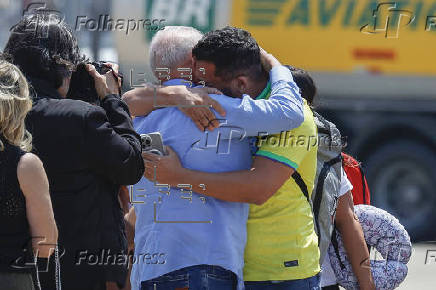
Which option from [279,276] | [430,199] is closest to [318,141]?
[279,276]

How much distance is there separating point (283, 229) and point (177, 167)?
44cm

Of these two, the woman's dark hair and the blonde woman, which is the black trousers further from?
the woman's dark hair

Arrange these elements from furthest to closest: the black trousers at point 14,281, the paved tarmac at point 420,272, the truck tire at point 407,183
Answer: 1. the truck tire at point 407,183
2. the paved tarmac at point 420,272
3. the black trousers at point 14,281

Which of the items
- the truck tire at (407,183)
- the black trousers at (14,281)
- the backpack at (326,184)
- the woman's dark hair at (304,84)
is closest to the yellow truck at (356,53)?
the truck tire at (407,183)

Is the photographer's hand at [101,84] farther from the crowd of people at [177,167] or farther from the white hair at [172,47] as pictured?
the white hair at [172,47]

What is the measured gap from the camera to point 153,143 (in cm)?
329

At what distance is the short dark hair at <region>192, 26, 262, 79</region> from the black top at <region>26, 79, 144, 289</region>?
0.36 m

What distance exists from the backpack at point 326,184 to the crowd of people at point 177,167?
0.24 m

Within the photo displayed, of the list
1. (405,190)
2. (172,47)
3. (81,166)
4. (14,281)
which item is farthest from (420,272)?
(14,281)

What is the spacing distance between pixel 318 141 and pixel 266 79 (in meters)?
0.40

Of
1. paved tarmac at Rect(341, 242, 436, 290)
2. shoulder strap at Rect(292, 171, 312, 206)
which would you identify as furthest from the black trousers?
Answer: paved tarmac at Rect(341, 242, 436, 290)

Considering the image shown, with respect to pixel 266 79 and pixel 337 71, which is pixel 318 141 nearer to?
pixel 266 79

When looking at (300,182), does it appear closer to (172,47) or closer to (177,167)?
(177,167)

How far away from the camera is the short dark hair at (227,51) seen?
3270 millimetres
